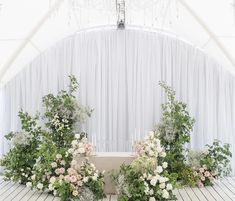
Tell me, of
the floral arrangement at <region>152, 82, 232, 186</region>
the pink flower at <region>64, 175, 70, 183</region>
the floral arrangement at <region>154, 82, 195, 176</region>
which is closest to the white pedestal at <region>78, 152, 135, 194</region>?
the pink flower at <region>64, 175, 70, 183</region>

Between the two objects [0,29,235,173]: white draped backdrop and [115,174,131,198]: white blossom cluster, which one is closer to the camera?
[115,174,131,198]: white blossom cluster

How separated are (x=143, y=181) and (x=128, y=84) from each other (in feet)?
12.3

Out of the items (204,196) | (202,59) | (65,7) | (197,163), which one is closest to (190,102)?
(202,59)

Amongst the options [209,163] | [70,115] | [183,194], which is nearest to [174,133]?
[209,163]

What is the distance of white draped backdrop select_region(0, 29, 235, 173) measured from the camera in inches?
409

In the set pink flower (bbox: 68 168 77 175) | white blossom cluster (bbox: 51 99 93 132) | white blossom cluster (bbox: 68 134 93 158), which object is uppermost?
white blossom cluster (bbox: 51 99 93 132)

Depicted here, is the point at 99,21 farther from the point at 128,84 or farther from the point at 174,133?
the point at 174,133

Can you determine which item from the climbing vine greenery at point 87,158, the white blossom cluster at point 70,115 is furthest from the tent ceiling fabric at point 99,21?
the white blossom cluster at point 70,115

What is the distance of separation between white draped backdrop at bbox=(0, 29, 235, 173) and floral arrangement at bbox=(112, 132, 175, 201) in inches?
118

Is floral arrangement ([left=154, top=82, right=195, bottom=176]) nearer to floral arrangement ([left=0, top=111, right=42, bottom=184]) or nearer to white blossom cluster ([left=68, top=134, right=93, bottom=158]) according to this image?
white blossom cluster ([left=68, top=134, right=93, bottom=158])

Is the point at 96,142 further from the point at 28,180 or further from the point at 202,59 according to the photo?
the point at 202,59

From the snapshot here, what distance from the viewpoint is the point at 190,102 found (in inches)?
409

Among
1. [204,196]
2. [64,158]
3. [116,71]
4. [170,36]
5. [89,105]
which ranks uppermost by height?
[170,36]

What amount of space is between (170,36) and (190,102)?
1583 millimetres
